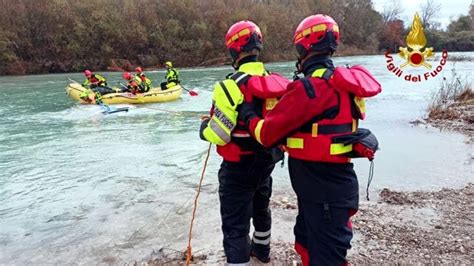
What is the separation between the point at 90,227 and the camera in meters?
4.16

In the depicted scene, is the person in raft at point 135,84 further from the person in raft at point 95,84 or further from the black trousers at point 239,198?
the black trousers at point 239,198

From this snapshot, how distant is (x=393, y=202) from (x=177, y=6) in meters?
37.4

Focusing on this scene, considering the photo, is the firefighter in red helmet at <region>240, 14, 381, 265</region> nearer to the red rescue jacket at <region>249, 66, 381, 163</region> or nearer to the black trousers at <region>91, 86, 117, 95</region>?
the red rescue jacket at <region>249, 66, 381, 163</region>

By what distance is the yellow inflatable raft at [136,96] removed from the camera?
1328 centimetres

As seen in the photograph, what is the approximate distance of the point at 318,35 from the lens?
2.24 metres

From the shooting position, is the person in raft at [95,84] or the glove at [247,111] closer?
the glove at [247,111]

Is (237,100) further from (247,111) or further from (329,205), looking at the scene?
(329,205)

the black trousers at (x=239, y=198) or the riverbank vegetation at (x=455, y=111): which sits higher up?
the black trousers at (x=239, y=198)

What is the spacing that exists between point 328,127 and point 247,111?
0.54 metres

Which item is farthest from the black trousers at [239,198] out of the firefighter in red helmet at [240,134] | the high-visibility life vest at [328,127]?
the high-visibility life vest at [328,127]

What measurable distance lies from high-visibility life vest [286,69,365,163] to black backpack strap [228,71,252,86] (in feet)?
1.75

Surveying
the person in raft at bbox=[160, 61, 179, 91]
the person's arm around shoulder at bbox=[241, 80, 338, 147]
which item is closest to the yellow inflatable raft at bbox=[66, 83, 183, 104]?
the person in raft at bbox=[160, 61, 179, 91]

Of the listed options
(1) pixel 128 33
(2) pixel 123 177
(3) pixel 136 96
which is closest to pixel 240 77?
(2) pixel 123 177

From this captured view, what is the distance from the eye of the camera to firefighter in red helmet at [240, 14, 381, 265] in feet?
6.89
